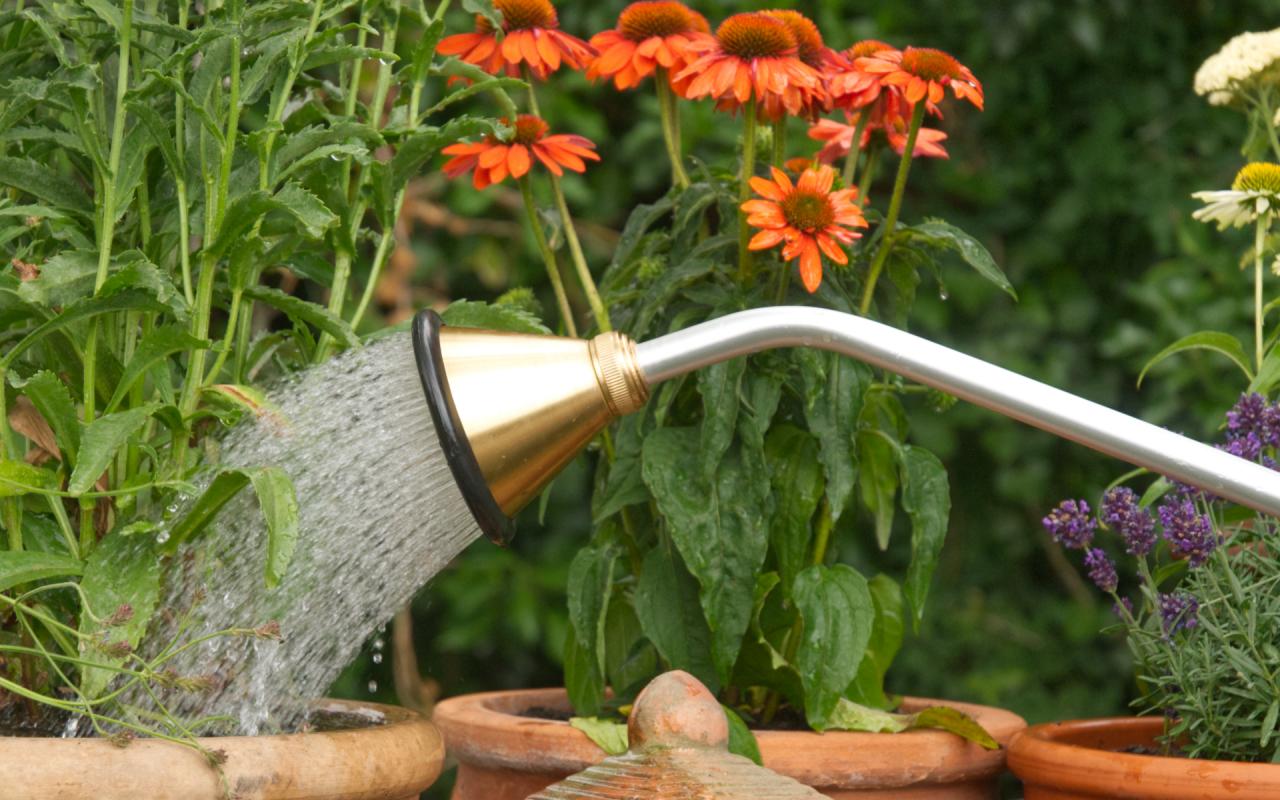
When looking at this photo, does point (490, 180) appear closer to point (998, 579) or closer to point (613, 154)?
point (613, 154)

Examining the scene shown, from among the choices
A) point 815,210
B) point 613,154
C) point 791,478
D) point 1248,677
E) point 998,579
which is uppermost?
point 613,154

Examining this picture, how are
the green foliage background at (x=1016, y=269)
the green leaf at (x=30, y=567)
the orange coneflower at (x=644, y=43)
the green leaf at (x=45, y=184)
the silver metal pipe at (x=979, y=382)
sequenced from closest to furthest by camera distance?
the silver metal pipe at (x=979, y=382), the green leaf at (x=30, y=567), the green leaf at (x=45, y=184), the orange coneflower at (x=644, y=43), the green foliage background at (x=1016, y=269)

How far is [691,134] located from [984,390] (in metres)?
1.41

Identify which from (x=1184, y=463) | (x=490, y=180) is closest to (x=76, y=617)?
(x=490, y=180)

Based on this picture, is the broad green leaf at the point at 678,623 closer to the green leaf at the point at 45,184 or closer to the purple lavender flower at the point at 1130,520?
the purple lavender flower at the point at 1130,520

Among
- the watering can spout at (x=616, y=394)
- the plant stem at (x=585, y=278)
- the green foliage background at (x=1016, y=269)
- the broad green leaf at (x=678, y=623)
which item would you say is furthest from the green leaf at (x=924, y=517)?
the green foliage background at (x=1016, y=269)

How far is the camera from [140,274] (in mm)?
847

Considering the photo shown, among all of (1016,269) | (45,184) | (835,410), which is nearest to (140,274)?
(45,184)

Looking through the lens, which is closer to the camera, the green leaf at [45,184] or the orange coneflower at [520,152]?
the green leaf at [45,184]

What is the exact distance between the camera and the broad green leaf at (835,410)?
1.06 metres

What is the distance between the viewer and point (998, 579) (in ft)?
7.41

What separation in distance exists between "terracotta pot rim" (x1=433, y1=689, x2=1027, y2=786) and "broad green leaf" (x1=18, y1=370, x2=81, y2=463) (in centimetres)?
33

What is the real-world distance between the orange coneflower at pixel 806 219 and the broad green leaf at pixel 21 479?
47cm

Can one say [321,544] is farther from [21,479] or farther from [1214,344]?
[1214,344]
